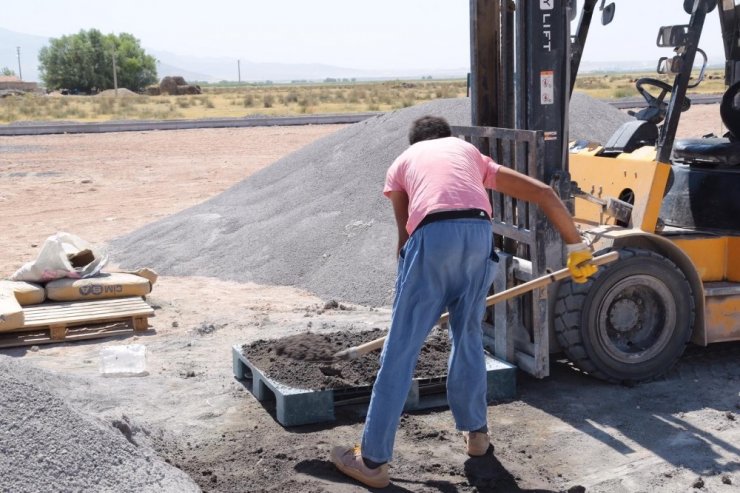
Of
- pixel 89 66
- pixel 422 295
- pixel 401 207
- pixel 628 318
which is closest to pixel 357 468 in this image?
pixel 422 295

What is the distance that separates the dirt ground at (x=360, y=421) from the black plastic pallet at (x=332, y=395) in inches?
3.3

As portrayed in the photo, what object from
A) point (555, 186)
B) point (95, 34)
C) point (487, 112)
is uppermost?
point (95, 34)

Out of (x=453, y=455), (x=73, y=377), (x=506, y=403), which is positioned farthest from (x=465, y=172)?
(x=73, y=377)

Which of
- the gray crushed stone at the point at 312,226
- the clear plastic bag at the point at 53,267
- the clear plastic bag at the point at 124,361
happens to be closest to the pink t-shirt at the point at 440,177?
the clear plastic bag at the point at 124,361

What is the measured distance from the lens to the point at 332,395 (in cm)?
620

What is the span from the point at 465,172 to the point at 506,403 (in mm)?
2081

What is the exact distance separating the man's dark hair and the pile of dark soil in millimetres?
1773

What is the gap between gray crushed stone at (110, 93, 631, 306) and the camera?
10734 millimetres

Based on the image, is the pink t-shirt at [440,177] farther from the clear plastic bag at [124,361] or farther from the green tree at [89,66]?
the green tree at [89,66]

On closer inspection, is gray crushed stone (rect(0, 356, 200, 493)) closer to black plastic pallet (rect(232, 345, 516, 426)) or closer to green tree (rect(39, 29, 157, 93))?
black plastic pallet (rect(232, 345, 516, 426))

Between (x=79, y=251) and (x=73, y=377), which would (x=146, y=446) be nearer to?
(x=73, y=377)

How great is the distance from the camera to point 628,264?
6.65m

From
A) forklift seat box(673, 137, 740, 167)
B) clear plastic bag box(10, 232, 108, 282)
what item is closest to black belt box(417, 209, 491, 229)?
forklift seat box(673, 137, 740, 167)

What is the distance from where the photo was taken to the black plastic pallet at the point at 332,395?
6.11 m
